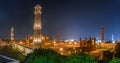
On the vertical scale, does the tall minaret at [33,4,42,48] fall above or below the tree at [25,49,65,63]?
above

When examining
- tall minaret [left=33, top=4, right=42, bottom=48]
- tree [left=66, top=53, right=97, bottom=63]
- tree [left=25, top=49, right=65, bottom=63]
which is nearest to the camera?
tree [left=66, top=53, right=97, bottom=63]

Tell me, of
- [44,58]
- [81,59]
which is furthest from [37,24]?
[81,59]

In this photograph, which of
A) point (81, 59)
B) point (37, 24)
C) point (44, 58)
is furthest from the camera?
point (37, 24)

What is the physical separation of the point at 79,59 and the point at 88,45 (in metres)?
19.8

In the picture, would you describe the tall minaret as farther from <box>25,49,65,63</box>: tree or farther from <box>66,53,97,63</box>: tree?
<box>66,53,97,63</box>: tree

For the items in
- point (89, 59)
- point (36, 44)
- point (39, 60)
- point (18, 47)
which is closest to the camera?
point (89, 59)

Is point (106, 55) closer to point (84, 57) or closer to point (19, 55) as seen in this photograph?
point (19, 55)

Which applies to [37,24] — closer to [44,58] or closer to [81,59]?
[44,58]

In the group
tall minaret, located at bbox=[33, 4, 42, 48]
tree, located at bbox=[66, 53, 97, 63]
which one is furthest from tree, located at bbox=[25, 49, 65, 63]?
tall minaret, located at bbox=[33, 4, 42, 48]

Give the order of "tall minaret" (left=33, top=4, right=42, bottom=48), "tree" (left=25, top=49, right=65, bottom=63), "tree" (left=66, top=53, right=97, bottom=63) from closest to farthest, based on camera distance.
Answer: "tree" (left=66, top=53, right=97, bottom=63) < "tree" (left=25, top=49, right=65, bottom=63) < "tall minaret" (left=33, top=4, right=42, bottom=48)

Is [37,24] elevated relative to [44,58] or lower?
elevated

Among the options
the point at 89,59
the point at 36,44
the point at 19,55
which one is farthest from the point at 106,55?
the point at 89,59

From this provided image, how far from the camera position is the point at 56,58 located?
15.3 metres

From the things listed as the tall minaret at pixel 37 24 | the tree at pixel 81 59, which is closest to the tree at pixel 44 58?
the tree at pixel 81 59
